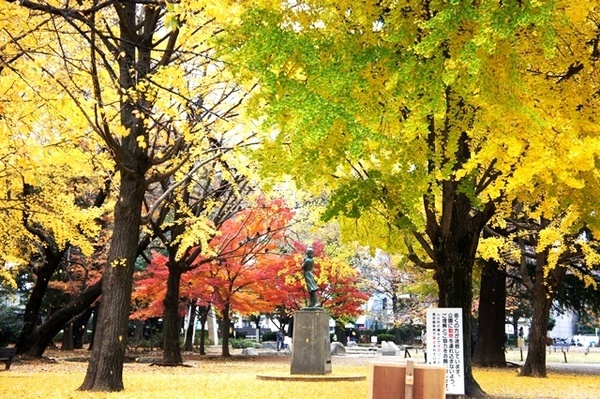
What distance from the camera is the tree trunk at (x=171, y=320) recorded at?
23.0 meters

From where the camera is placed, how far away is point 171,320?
2311cm

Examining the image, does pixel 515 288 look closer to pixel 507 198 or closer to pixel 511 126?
pixel 507 198

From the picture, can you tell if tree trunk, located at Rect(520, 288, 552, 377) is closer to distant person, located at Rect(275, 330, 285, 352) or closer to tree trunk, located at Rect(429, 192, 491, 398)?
tree trunk, located at Rect(429, 192, 491, 398)

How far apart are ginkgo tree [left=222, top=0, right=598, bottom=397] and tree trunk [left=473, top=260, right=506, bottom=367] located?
1577cm

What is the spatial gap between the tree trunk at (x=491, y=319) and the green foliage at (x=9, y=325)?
67.0 feet

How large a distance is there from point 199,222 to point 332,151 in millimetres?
10927

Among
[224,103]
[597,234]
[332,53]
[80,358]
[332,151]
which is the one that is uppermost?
[224,103]

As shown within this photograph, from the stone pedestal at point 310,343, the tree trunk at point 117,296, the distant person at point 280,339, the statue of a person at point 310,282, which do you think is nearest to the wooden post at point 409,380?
the tree trunk at point 117,296

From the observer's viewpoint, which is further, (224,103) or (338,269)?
(338,269)

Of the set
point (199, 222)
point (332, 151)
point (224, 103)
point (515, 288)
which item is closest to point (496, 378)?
point (199, 222)

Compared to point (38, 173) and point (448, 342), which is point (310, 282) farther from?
point (448, 342)

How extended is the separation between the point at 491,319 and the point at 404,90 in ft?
64.1

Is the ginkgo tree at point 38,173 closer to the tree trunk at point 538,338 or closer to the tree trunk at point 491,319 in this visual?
the tree trunk at point 538,338

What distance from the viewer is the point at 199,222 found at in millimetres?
19750
